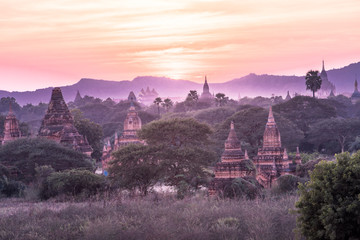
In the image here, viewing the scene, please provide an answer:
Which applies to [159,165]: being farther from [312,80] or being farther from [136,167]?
[312,80]

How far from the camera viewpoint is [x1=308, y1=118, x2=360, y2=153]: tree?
64.1 m

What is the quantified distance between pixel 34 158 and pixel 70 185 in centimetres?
1301

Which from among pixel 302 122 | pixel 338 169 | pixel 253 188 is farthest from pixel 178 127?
pixel 302 122

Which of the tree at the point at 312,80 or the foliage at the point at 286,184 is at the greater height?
the tree at the point at 312,80

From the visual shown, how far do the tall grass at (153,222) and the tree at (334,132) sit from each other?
169ft

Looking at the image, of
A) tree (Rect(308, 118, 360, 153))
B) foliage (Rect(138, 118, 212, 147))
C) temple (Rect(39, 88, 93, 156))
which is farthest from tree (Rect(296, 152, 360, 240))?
tree (Rect(308, 118, 360, 153))

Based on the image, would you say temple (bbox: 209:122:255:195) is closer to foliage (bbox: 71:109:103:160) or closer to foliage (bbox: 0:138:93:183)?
foliage (bbox: 0:138:93:183)

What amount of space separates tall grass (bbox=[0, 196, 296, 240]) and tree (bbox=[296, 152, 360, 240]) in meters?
1.74

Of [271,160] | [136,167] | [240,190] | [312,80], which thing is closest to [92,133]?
[136,167]

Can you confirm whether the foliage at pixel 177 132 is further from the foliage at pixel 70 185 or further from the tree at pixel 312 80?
the tree at pixel 312 80

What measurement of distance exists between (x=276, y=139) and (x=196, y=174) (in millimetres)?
5986

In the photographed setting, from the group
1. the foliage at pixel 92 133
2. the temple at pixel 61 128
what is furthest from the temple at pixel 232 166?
the foliage at pixel 92 133

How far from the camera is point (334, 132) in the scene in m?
64.4

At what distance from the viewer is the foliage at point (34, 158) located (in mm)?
35375
